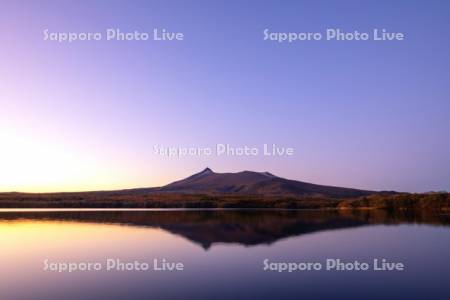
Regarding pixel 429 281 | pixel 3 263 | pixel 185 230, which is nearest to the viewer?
pixel 429 281

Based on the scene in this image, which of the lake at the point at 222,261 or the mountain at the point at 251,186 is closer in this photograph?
the lake at the point at 222,261

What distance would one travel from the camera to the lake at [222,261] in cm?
1162

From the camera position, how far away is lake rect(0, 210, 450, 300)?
11617 millimetres

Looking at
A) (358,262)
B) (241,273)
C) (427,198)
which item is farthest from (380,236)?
(427,198)

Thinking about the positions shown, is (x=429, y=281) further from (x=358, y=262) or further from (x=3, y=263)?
(x=3, y=263)

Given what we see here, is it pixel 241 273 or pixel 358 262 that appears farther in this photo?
pixel 358 262

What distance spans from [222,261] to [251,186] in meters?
111

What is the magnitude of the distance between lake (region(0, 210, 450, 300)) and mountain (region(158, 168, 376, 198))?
84034 mm

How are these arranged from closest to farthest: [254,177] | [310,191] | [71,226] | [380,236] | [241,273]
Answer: [241,273]
[380,236]
[71,226]
[310,191]
[254,177]

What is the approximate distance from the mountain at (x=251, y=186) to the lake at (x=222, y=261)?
276 feet

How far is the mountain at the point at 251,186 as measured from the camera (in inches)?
4560

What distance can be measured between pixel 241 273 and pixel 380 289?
370cm

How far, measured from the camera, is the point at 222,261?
16.0 meters

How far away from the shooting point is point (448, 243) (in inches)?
781
